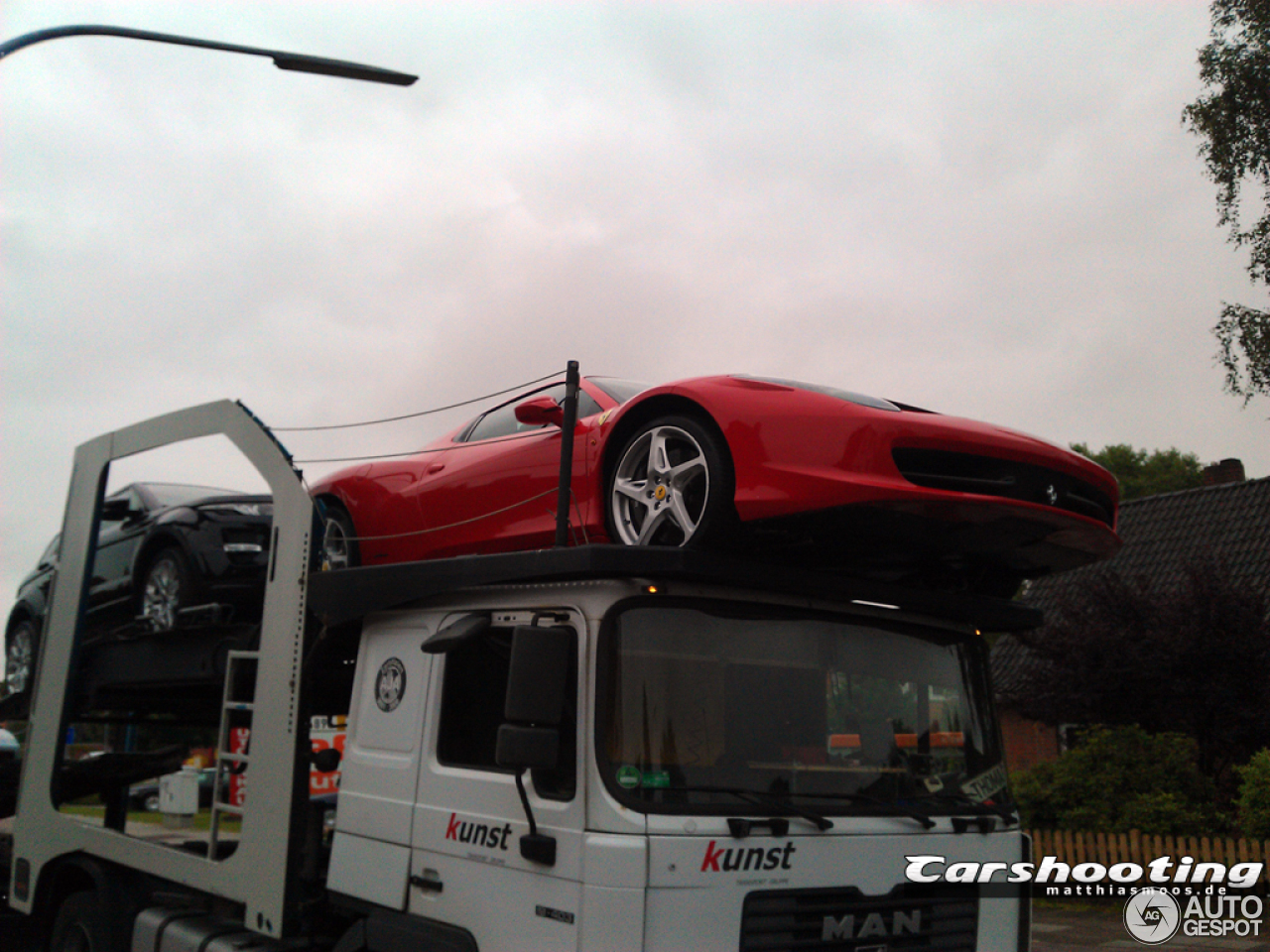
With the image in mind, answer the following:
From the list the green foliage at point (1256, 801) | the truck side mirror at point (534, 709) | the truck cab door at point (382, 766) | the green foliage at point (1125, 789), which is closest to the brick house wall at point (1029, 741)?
the green foliage at point (1125, 789)

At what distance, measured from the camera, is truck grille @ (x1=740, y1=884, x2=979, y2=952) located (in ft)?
10.9

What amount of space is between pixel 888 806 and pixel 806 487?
1137 mm

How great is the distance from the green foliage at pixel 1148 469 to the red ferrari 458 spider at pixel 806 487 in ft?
137

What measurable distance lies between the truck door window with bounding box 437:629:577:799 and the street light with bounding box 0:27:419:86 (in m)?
5.43

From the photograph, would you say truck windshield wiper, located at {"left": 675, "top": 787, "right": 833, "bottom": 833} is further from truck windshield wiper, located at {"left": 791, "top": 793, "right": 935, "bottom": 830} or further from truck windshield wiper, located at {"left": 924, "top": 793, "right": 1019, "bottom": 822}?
truck windshield wiper, located at {"left": 924, "top": 793, "right": 1019, "bottom": 822}

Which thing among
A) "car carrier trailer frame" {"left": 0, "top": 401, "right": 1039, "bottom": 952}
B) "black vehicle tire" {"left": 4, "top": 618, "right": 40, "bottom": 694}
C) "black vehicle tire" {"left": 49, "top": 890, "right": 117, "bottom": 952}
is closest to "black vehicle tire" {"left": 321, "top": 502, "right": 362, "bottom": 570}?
"car carrier trailer frame" {"left": 0, "top": 401, "right": 1039, "bottom": 952}

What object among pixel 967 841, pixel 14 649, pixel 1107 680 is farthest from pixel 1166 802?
pixel 14 649

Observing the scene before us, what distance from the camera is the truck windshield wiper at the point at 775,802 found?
343 centimetres

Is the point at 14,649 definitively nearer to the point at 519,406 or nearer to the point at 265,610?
the point at 265,610

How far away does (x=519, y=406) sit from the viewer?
450cm

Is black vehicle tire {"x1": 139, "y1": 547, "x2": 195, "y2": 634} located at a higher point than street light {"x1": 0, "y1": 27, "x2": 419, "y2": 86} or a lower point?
lower

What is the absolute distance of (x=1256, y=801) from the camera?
11797mm

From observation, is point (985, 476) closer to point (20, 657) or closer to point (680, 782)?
point (680, 782)

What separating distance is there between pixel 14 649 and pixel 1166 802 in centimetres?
1169
